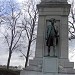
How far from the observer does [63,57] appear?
501 inches

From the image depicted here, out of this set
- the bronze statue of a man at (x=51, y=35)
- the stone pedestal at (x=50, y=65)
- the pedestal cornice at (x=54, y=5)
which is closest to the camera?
the stone pedestal at (x=50, y=65)

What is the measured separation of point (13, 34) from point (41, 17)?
14283 millimetres

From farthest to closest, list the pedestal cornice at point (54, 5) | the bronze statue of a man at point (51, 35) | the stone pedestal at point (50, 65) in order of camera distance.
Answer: the pedestal cornice at point (54, 5)
the bronze statue of a man at point (51, 35)
the stone pedestal at point (50, 65)

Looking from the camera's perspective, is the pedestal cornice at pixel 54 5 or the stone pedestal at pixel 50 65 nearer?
the stone pedestal at pixel 50 65

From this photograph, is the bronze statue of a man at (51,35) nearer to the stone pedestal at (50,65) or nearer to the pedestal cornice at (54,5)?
the stone pedestal at (50,65)

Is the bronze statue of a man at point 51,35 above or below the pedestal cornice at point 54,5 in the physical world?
below

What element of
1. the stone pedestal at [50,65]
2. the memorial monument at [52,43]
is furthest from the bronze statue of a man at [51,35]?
the stone pedestal at [50,65]

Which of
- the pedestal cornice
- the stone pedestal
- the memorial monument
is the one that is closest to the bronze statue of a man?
the memorial monument

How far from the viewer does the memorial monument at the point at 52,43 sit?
1226 cm

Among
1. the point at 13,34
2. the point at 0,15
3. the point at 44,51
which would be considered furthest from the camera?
the point at 13,34

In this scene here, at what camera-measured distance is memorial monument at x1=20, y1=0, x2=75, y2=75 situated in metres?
12.3

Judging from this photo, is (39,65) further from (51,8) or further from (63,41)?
(51,8)

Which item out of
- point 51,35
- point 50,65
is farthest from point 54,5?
point 50,65

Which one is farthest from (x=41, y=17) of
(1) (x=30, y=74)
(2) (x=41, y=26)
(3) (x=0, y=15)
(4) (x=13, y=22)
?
(4) (x=13, y=22)
